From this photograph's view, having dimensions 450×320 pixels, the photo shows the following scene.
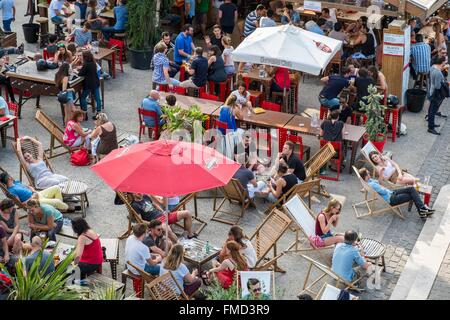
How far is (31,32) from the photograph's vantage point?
22.3 m

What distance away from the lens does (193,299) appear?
1149cm

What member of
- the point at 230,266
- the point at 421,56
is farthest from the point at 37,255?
the point at 421,56

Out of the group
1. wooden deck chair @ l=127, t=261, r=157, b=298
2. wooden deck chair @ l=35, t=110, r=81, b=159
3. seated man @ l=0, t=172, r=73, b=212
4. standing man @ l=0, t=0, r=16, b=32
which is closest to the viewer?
wooden deck chair @ l=127, t=261, r=157, b=298

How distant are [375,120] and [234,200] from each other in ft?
11.1

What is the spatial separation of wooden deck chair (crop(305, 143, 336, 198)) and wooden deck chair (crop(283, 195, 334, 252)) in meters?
1.49

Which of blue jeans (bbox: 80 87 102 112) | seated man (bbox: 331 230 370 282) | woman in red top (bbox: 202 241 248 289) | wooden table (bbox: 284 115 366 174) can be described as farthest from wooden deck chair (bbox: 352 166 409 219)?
blue jeans (bbox: 80 87 102 112)

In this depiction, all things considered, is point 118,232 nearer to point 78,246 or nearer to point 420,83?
point 78,246

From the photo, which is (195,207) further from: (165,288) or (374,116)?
(374,116)

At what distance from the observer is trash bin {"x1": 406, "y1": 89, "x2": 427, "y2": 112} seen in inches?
744

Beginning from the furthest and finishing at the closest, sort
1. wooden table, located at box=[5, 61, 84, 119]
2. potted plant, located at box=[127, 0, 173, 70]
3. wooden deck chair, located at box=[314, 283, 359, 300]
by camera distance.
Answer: potted plant, located at box=[127, 0, 173, 70] → wooden table, located at box=[5, 61, 84, 119] → wooden deck chair, located at box=[314, 283, 359, 300]

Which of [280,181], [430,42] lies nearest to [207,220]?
[280,181]

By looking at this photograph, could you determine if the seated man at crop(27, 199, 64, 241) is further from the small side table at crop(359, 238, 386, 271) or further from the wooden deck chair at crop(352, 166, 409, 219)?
the wooden deck chair at crop(352, 166, 409, 219)

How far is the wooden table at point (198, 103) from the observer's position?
16953 mm
